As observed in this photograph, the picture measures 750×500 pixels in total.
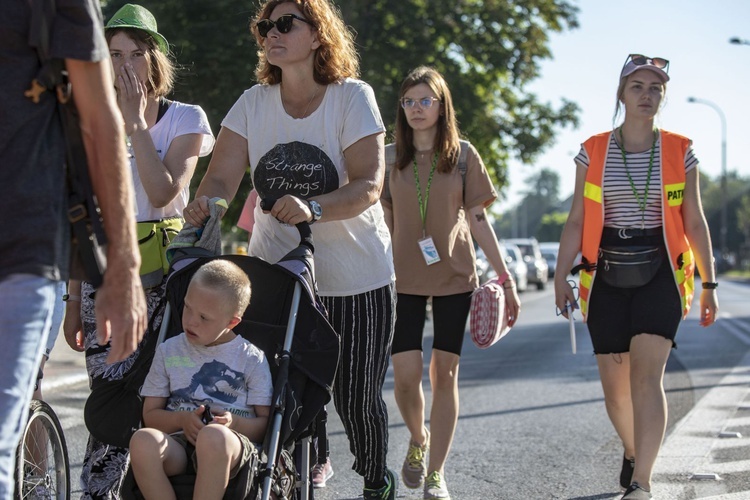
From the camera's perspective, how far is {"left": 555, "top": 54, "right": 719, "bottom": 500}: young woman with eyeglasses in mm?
5340

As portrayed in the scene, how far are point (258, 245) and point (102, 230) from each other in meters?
1.90

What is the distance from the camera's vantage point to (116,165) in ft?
8.73

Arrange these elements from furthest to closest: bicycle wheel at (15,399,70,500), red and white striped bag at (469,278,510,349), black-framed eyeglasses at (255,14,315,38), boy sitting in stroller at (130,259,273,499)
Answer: red and white striped bag at (469,278,510,349), black-framed eyeglasses at (255,14,315,38), bicycle wheel at (15,399,70,500), boy sitting in stroller at (130,259,273,499)

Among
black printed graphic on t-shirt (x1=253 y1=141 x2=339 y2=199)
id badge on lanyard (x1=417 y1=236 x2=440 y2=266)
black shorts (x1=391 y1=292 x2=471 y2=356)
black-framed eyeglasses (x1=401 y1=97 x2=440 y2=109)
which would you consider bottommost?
black shorts (x1=391 y1=292 x2=471 y2=356)

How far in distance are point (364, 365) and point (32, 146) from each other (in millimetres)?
2095

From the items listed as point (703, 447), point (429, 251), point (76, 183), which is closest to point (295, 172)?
point (429, 251)

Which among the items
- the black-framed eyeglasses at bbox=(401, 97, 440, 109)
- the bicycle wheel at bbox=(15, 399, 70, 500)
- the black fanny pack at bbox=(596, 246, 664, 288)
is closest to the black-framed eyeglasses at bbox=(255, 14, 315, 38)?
the black-framed eyeglasses at bbox=(401, 97, 440, 109)

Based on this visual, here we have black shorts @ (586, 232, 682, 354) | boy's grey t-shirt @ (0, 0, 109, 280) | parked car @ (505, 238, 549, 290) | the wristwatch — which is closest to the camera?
boy's grey t-shirt @ (0, 0, 109, 280)

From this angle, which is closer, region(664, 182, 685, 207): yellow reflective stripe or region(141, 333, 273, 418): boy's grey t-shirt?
region(141, 333, 273, 418): boy's grey t-shirt

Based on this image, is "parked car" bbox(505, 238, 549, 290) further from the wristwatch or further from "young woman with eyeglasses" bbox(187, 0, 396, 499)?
the wristwatch

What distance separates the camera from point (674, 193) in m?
5.43

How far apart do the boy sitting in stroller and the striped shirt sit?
2358 mm

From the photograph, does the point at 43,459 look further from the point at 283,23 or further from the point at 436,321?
the point at 436,321

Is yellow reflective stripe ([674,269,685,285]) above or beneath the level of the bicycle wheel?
above
